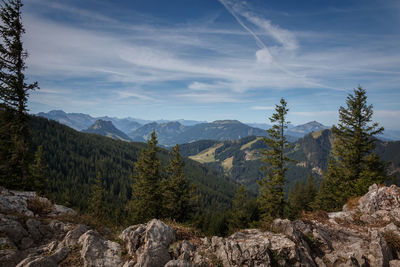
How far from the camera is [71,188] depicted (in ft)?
384

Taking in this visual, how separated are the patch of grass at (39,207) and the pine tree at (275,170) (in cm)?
2043

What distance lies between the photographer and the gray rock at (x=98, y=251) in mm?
7922

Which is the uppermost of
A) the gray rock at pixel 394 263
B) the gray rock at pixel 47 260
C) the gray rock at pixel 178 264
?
the gray rock at pixel 394 263

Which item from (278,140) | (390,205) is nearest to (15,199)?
(278,140)

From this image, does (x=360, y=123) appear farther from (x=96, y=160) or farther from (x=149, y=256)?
(x=96, y=160)

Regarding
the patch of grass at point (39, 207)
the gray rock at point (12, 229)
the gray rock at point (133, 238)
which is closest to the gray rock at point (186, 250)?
the gray rock at point (133, 238)

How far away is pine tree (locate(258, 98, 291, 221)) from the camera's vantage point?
21.2 meters

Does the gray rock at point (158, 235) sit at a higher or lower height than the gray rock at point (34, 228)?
higher

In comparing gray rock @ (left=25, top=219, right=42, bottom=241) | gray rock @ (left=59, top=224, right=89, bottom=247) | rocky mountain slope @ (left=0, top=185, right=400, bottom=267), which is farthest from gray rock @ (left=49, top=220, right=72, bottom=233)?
gray rock @ (left=59, top=224, right=89, bottom=247)

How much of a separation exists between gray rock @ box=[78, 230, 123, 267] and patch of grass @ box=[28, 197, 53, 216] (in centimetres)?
586

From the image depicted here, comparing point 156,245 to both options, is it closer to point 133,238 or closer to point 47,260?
point 133,238

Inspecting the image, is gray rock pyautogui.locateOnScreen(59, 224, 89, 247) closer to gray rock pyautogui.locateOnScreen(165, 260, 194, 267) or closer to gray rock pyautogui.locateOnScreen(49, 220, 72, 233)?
gray rock pyautogui.locateOnScreen(49, 220, 72, 233)

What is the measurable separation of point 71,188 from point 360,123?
145791mm

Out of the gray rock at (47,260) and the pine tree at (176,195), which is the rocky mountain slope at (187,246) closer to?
the gray rock at (47,260)
